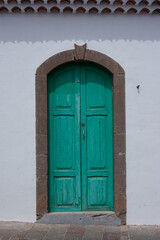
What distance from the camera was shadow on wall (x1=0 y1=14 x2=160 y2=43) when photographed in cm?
517

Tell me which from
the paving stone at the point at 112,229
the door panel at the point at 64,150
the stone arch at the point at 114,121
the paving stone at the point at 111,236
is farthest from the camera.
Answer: the door panel at the point at 64,150

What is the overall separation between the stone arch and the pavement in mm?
250

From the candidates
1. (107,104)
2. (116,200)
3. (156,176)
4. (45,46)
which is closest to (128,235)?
(116,200)

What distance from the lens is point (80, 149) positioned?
5309 millimetres

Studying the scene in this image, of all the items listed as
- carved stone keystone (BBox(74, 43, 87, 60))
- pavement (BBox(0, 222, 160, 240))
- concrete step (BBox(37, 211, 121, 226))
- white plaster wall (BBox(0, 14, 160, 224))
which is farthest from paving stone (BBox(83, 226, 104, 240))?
carved stone keystone (BBox(74, 43, 87, 60))

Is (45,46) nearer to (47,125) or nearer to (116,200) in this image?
(47,125)

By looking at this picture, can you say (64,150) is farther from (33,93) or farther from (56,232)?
(56,232)

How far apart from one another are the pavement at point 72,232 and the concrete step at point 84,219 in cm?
8

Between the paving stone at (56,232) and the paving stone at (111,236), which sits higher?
the paving stone at (56,232)

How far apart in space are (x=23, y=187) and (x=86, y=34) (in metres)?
2.52

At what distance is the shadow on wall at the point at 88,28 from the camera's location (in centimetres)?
517

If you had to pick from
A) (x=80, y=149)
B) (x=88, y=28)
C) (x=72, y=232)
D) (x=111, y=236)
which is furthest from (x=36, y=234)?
(x=88, y=28)

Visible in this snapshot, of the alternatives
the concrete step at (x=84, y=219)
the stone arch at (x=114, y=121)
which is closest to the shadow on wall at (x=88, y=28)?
the stone arch at (x=114, y=121)

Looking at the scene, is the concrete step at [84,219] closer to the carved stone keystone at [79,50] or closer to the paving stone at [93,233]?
the paving stone at [93,233]
